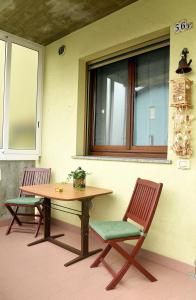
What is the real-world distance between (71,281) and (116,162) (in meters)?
1.40

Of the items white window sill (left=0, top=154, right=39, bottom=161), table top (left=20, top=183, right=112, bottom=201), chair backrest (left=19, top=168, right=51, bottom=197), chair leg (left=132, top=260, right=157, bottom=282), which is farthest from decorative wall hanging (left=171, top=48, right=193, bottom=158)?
white window sill (left=0, top=154, right=39, bottom=161)

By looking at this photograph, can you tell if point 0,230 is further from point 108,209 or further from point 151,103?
point 151,103

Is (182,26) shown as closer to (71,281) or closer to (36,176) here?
(71,281)

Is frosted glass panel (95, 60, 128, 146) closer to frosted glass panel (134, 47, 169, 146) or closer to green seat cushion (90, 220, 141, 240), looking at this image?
frosted glass panel (134, 47, 169, 146)

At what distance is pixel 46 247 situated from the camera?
2.89 m

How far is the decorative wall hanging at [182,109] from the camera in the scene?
2342mm

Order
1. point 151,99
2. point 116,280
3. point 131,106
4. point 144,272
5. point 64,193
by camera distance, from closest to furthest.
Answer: point 116,280, point 144,272, point 64,193, point 151,99, point 131,106

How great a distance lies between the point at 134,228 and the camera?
228 centimetres

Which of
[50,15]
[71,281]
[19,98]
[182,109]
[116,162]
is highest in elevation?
[50,15]

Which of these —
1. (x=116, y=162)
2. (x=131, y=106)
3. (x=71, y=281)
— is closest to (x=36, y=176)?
(x=116, y=162)

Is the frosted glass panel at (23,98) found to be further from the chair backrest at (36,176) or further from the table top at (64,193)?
the table top at (64,193)

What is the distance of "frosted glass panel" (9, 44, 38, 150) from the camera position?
12.5ft

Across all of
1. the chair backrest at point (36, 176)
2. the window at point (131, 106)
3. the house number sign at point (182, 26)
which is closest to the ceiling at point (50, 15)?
the window at point (131, 106)

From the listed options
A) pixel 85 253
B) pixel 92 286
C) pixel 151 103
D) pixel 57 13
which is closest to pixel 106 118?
pixel 151 103
